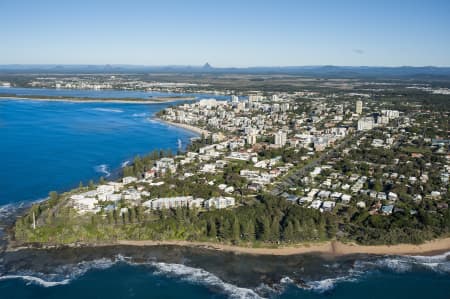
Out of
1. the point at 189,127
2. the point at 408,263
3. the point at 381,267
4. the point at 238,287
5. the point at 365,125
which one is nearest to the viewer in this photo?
the point at 238,287

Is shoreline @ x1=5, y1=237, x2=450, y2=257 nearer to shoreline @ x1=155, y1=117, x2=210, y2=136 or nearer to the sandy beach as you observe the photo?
the sandy beach

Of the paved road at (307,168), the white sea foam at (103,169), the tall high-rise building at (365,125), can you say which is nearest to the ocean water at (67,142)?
the white sea foam at (103,169)

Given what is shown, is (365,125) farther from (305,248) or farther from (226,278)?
(226,278)

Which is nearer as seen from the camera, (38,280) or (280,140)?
(38,280)

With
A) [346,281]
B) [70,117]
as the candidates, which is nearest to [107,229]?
[346,281]

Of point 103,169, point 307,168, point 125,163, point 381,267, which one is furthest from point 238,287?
point 125,163

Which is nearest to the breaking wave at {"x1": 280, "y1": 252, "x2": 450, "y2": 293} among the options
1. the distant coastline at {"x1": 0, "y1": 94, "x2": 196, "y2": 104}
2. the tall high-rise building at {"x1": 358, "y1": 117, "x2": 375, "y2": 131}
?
the tall high-rise building at {"x1": 358, "y1": 117, "x2": 375, "y2": 131}
